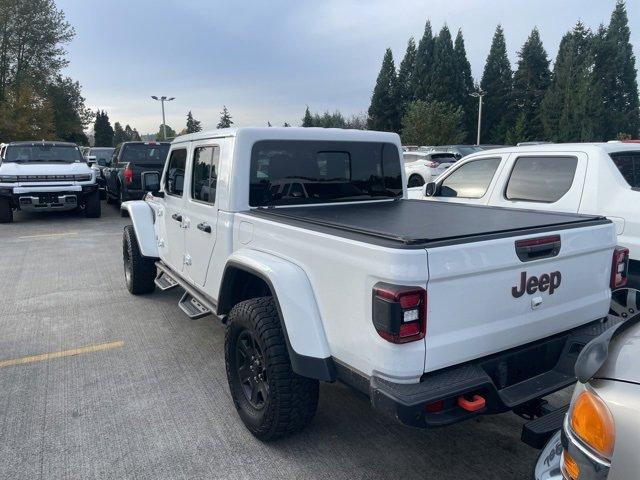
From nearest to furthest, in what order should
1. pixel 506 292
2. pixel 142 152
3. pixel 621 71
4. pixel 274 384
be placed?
pixel 506 292 → pixel 274 384 → pixel 142 152 → pixel 621 71

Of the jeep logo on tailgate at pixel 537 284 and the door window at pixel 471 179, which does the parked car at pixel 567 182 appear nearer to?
the door window at pixel 471 179

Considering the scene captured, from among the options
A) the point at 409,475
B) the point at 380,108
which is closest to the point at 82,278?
the point at 409,475

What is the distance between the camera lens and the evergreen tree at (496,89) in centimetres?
5975

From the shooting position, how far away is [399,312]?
87.0 inches

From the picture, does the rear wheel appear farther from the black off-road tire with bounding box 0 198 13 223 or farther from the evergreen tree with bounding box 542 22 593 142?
the evergreen tree with bounding box 542 22 593 142

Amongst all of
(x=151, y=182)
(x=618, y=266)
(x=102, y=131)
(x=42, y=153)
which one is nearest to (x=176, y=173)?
(x=151, y=182)

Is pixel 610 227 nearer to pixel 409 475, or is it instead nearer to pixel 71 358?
pixel 409 475

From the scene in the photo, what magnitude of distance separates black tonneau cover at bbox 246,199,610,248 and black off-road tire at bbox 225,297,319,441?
1.92 feet

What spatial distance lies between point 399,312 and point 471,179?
4098mm

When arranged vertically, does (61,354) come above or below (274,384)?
below

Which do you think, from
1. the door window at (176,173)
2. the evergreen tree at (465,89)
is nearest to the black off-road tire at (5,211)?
the door window at (176,173)

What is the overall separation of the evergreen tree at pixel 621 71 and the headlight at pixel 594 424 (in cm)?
5936

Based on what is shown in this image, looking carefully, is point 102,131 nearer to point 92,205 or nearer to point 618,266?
point 92,205

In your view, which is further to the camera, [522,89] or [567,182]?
[522,89]
